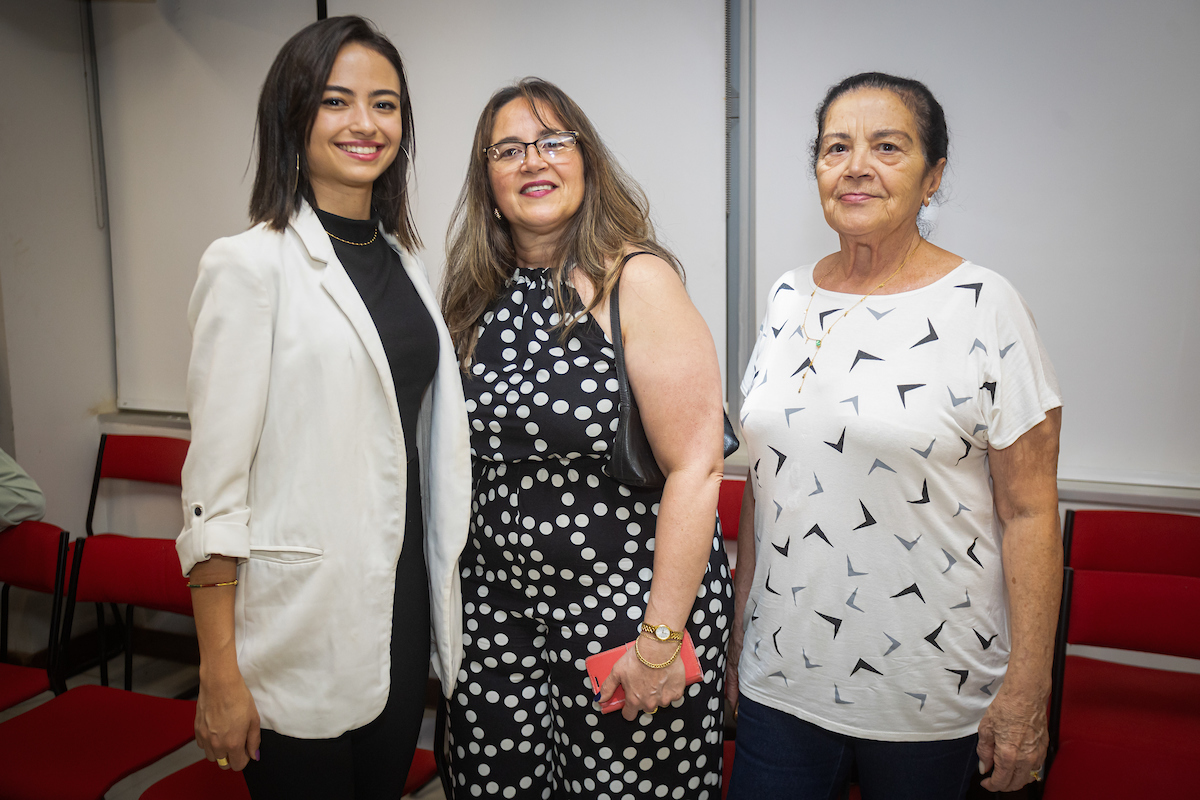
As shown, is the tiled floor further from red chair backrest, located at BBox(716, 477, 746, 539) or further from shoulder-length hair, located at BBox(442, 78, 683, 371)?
shoulder-length hair, located at BBox(442, 78, 683, 371)

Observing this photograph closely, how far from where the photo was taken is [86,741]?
1903 millimetres

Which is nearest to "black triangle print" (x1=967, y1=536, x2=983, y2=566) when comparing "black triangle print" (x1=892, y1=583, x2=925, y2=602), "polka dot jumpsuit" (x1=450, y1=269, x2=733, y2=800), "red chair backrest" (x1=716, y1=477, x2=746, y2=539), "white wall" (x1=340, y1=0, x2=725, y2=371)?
"black triangle print" (x1=892, y1=583, x2=925, y2=602)

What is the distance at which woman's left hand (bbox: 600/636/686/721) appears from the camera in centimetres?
128

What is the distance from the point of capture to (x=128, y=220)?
3572 millimetres

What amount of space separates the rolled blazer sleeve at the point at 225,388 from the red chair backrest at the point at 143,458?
101 inches

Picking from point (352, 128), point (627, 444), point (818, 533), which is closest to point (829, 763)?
point (818, 533)

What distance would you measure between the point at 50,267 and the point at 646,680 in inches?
137

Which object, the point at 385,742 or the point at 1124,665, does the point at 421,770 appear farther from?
the point at 1124,665

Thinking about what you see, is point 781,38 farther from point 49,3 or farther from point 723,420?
point 49,3

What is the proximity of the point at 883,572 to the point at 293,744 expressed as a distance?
1.00m

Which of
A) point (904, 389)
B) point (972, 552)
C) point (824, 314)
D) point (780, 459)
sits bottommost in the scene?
point (972, 552)

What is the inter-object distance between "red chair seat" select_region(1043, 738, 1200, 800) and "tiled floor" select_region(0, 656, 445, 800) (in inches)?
73.2

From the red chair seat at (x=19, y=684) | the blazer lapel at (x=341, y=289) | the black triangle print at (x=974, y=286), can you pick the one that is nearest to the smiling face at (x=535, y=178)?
the blazer lapel at (x=341, y=289)

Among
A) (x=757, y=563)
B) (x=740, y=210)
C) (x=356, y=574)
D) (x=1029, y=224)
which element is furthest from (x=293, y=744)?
(x=1029, y=224)
